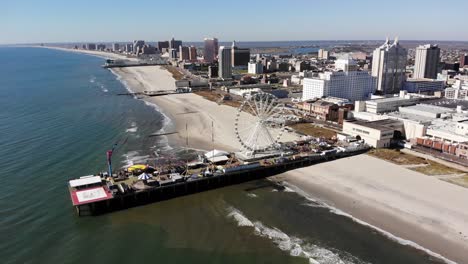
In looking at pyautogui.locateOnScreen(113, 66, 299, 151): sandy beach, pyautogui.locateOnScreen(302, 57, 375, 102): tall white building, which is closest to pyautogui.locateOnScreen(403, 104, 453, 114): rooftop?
pyautogui.locateOnScreen(302, 57, 375, 102): tall white building

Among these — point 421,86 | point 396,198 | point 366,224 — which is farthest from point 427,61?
point 366,224

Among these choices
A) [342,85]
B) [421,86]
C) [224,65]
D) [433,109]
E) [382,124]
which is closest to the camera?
[382,124]

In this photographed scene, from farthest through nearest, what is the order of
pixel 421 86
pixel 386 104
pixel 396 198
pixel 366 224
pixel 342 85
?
pixel 421 86 < pixel 342 85 < pixel 386 104 < pixel 396 198 < pixel 366 224

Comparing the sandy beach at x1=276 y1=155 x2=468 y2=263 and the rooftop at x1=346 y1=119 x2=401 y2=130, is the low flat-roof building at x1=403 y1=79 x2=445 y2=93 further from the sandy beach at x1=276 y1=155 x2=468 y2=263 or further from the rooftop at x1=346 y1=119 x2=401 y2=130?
the sandy beach at x1=276 y1=155 x2=468 y2=263

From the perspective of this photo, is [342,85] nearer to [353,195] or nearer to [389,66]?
[389,66]

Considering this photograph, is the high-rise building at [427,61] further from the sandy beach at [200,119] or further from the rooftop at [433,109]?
the sandy beach at [200,119]

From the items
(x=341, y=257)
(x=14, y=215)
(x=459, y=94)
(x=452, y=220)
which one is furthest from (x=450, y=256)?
(x=459, y=94)
